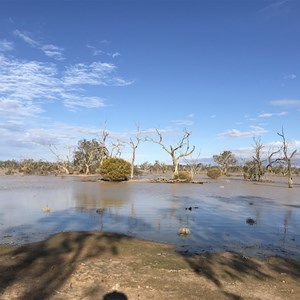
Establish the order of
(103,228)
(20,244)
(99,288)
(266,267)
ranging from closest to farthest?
(99,288) < (266,267) < (20,244) < (103,228)

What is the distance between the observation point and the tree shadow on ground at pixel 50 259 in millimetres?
7531

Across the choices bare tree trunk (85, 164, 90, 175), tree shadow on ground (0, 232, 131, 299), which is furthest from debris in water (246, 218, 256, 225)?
bare tree trunk (85, 164, 90, 175)

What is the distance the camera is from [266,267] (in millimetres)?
9281

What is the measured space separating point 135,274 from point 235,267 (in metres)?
2.52

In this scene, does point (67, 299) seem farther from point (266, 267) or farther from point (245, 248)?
point (245, 248)

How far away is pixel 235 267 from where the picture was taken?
914 cm

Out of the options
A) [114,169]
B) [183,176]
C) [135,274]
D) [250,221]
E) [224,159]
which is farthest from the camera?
[224,159]

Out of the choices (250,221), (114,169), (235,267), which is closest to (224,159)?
(114,169)

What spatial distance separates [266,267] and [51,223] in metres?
9.42

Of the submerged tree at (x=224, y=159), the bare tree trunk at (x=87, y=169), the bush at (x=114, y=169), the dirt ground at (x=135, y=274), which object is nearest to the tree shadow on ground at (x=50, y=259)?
the dirt ground at (x=135, y=274)

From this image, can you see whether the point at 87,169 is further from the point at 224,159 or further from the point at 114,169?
the point at 224,159

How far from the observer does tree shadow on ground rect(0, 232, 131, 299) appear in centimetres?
753

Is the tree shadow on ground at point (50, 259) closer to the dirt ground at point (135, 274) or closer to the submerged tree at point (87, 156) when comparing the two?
the dirt ground at point (135, 274)

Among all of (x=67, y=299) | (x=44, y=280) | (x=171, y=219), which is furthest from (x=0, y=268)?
(x=171, y=219)
